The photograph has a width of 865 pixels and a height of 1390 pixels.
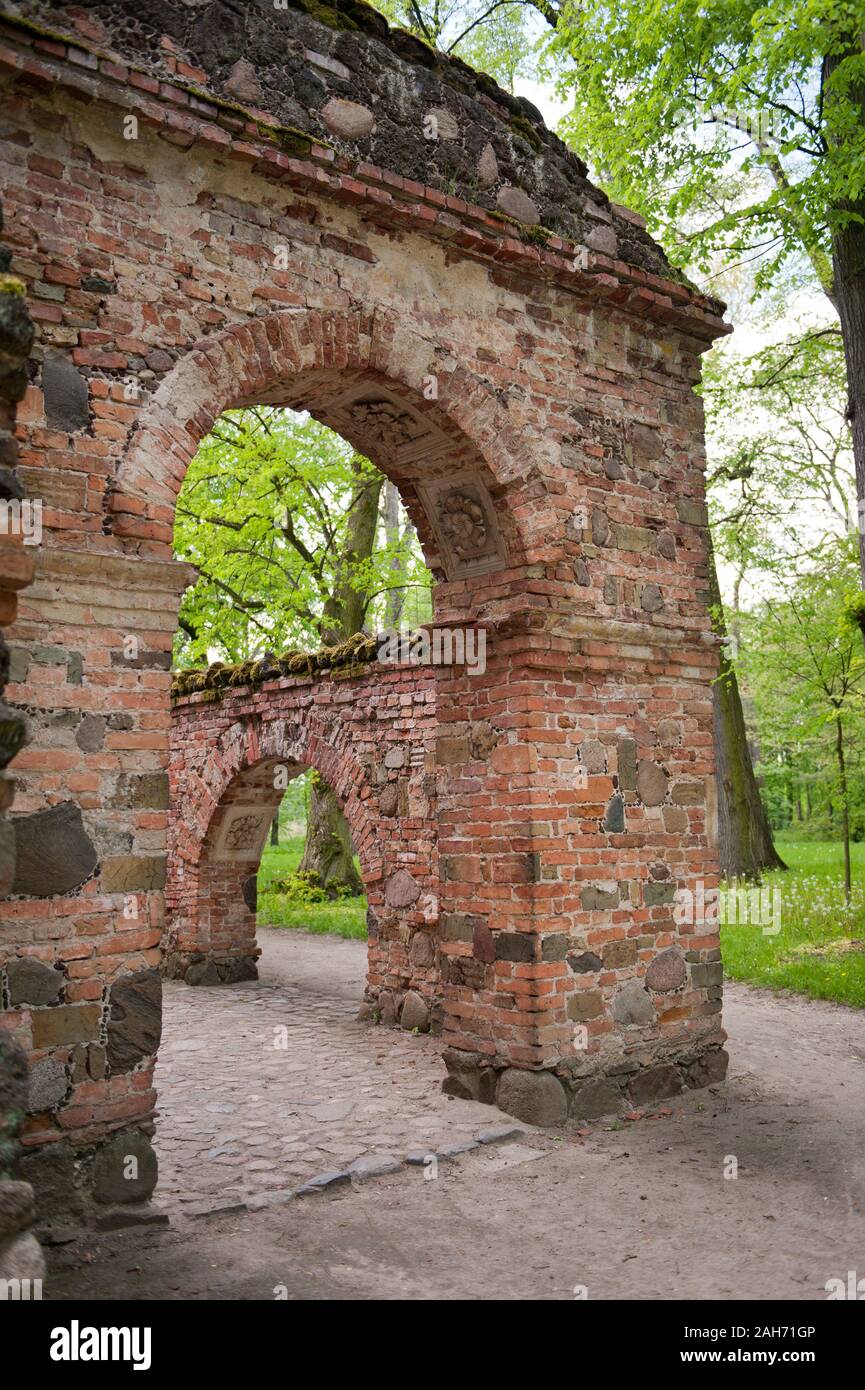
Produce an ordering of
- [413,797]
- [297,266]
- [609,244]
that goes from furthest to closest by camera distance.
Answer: [413,797] → [609,244] → [297,266]

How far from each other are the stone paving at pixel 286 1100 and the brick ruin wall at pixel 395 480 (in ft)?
1.58

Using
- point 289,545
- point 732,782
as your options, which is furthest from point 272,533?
point 732,782

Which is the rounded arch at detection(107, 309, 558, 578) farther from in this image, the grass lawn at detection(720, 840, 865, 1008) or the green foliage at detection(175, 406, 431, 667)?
the green foliage at detection(175, 406, 431, 667)

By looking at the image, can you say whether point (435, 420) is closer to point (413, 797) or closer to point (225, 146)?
point (225, 146)

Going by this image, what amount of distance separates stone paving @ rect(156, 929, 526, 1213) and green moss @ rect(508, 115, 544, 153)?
5.95 metres

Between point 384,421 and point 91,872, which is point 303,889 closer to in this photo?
point 384,421

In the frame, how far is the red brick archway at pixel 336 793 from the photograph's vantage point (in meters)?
8.77

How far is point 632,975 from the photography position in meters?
6.54

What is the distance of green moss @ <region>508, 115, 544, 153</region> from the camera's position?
6586 mm

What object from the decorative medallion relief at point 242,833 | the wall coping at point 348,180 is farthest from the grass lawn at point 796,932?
the wall coping at point 348,180

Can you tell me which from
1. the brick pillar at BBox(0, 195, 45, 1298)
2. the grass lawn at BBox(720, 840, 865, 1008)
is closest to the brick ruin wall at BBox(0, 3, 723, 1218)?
the brick pillar at BBox(0, 195, 45, 1298)

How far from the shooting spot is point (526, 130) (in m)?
6.64
